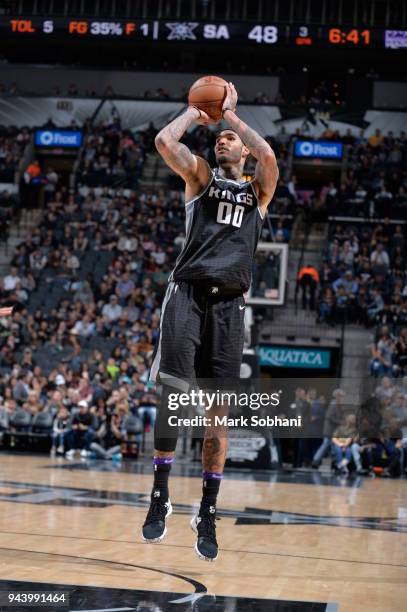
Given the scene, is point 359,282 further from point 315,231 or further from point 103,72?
point 103,72

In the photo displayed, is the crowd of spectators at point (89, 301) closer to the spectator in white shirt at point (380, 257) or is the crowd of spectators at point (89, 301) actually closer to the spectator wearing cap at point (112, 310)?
the spectator wearing cap at point (112, 310)

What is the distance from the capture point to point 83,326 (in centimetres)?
2175

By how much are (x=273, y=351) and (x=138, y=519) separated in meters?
14.7

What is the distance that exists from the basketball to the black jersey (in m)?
0.39

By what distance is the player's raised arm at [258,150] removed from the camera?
5727mm

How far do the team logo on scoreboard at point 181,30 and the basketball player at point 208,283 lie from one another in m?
23.1

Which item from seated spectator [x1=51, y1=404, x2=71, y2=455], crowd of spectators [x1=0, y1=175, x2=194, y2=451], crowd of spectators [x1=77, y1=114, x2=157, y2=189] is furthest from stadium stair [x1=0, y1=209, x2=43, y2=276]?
Result: seated spectator [x1=51, y1=404, x2=71, y2=455]

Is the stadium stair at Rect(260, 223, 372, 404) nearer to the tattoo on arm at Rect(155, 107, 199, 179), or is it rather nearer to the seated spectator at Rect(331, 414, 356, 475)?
the seated spectator at Rect(331, 414, 356, 475)

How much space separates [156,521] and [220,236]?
1.77m

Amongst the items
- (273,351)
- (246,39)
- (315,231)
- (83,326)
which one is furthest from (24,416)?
(246,39)

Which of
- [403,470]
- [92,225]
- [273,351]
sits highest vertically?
[92,225]

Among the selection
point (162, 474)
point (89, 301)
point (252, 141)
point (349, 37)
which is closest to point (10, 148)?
point (89, 301)

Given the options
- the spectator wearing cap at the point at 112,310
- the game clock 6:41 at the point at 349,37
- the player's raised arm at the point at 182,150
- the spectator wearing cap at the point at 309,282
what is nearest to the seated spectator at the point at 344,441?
the spectator wearing cap at the point at 309,282

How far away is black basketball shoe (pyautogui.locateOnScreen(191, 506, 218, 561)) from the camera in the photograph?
554 centimetres
